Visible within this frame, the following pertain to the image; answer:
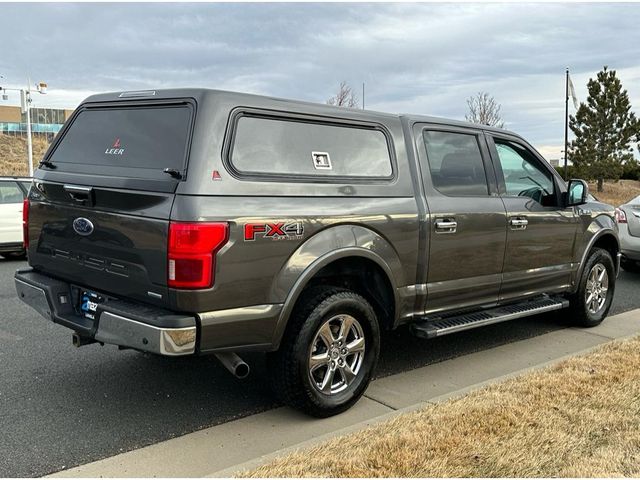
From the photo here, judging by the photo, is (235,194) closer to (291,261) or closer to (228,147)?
(228,147)

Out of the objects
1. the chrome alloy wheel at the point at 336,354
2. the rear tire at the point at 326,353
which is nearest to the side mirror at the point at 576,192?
the rear tire at the point at 326,353

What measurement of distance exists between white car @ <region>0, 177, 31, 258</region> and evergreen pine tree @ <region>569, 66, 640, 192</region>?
3690 cm

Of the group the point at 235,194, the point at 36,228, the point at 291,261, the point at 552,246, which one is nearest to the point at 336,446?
the point at 291,261

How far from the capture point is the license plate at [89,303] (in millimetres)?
3865

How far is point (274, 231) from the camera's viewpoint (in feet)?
11.8

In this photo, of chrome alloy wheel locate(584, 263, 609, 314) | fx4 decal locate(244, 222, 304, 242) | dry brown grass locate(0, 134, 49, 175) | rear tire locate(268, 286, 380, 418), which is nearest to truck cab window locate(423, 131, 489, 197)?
rear tire locate(268, 286, 380, 418)

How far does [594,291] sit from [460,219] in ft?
8.47

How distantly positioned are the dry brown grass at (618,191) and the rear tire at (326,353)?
121 feet

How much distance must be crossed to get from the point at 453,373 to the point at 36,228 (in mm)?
3344

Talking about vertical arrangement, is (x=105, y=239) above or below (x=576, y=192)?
below

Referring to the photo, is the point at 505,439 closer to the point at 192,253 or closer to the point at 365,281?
the point at 365,281

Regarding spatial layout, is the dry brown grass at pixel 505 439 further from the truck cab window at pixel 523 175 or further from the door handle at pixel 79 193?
the door handle at pixel 79 193

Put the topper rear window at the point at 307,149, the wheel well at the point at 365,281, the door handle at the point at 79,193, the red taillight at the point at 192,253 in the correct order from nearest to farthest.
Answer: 1. the red taillight at the point at 192,253
2. the topper rear window at the point at 307,149
3. the door handle at the point at 79,193
4. the wheel well at the point at 365,281

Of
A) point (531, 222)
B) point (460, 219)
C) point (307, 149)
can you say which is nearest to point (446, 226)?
point (460, 219)
